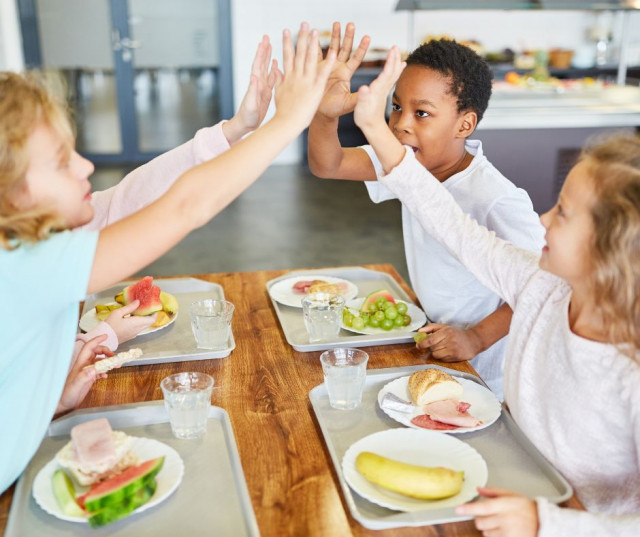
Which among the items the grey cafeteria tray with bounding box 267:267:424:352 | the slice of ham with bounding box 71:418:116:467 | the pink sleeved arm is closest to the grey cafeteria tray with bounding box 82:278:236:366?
the grey cafeteria tray with bounding box 267:267:424:352

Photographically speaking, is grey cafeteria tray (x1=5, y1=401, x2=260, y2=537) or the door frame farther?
the door frame

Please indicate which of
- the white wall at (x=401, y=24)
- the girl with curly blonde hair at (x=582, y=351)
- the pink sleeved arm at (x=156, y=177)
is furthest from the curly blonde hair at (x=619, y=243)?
the white wall at (x=401, y=24)

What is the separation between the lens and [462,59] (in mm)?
1826

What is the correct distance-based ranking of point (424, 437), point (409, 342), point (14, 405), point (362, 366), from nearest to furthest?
point (14, 405) → point (424, 437) → point (362, 366) → point (409, 342)

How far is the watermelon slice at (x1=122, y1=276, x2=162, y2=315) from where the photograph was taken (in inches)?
64.4

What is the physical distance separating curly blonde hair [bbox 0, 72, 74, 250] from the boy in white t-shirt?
0.74 metres

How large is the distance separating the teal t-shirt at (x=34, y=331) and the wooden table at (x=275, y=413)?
10 centimetres

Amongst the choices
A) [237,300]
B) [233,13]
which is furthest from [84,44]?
[237,300]

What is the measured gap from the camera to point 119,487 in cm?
101

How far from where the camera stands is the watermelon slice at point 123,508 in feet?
3.19

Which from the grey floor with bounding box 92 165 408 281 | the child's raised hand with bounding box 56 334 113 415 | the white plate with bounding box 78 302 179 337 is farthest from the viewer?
the grey floor with bounding box 92 165 408 281

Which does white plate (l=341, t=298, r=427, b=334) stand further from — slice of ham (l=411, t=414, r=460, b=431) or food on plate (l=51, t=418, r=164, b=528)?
food on plate (l=51, t=418, r=164, b=528)

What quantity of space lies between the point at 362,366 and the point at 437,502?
1.10 ft

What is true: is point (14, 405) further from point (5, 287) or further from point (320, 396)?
point (320, 396)
